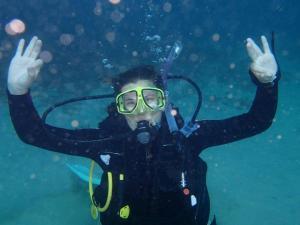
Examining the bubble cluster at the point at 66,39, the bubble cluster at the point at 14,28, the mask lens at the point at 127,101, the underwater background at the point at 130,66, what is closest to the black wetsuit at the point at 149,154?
the mask lens at the point at 127,101

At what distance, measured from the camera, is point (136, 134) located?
3.41 metres

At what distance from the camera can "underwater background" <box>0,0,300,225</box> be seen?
819 centimetres

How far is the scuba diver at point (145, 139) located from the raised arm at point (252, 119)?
1 cm

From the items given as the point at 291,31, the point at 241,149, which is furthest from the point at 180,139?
the point at 291,31

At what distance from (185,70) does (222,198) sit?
8.87 metres

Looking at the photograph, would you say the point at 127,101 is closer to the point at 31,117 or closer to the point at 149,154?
the point at 149,154

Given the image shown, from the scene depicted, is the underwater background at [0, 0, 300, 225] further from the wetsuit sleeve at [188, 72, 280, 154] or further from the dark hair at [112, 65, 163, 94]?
the wetsuit sleeve at [188, 72, 280, 154]

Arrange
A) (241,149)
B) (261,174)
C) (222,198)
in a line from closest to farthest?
(222,198)
(261,174)
(241,149)

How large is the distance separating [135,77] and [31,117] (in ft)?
4.22

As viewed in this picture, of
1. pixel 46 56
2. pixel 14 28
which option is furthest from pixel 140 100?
pixel 14 28

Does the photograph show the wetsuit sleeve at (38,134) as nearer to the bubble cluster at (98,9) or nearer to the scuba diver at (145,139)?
the scuba diver at (145,139)

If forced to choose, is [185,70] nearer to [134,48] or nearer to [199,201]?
[134,48]

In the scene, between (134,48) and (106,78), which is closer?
(106,78)

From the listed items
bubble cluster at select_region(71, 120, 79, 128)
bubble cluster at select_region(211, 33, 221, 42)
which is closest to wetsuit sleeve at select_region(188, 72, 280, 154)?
bubble cluster at select_region(71, 120, 79, 128)
